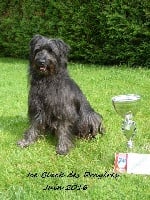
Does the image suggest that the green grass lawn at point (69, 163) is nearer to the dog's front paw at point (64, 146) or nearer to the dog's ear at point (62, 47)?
the dog's front paw at point (64, 146)

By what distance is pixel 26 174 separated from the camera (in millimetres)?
4695

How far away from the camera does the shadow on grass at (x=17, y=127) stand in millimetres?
5632

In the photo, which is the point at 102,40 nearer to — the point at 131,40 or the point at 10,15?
the point at 131,40

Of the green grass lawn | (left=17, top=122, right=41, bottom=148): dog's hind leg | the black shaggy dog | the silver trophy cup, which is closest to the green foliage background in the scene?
the green grass lawn

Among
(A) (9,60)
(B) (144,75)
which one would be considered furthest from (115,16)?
(A) (9,60)

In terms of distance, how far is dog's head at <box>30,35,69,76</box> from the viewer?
5109mm

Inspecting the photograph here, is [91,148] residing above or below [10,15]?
below

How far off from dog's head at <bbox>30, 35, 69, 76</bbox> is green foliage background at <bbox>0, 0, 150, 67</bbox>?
5461mm

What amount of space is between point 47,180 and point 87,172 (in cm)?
42

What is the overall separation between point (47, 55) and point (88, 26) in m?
6.29

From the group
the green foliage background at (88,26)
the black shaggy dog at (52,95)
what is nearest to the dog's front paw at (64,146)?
the black shaggy dog at (52,95)

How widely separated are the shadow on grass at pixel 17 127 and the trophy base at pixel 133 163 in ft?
3.91

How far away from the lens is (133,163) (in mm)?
4461

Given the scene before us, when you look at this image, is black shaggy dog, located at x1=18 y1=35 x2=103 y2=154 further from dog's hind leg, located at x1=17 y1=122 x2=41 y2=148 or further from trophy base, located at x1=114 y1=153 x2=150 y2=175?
trophy base, located at x1=114 y1=153 x2=150 y2=175
